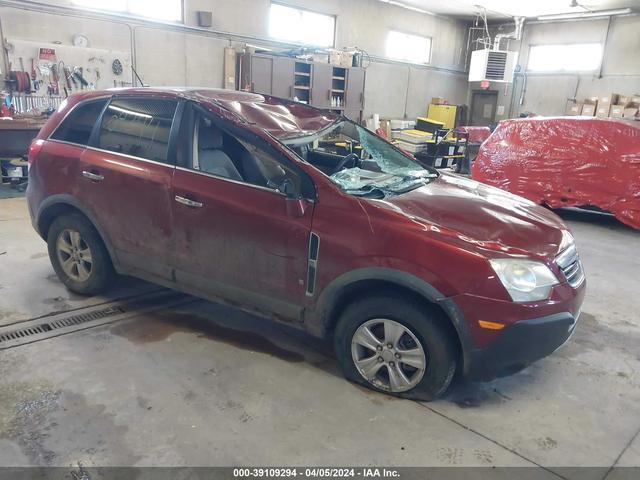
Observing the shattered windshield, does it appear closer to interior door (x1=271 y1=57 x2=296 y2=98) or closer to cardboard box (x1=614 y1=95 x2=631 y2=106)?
interior door (x1=271 y1=57 x2=296 y2=98)

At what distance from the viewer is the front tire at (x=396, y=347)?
7.32ft

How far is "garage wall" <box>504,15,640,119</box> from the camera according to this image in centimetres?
1120

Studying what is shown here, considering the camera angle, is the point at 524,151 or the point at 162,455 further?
the point at 524,151

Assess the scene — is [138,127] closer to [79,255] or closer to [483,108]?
[79,255]

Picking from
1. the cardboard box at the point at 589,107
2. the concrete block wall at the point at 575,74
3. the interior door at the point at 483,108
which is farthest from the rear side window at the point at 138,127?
the interior door at the point at 483,108

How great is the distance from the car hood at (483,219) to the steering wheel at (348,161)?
27.0 inches

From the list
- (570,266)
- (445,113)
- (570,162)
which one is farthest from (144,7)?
(445,113)

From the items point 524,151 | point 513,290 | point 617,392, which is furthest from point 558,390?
point 524,151

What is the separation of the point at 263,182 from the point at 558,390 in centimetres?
196

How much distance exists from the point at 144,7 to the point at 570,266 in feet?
25.5

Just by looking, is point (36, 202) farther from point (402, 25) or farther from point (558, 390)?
point (402, 25)

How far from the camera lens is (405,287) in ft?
7.29

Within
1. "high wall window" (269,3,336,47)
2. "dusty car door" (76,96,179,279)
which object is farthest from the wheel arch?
"high wall window" (269,3,336,47)

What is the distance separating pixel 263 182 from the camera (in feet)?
8.48
